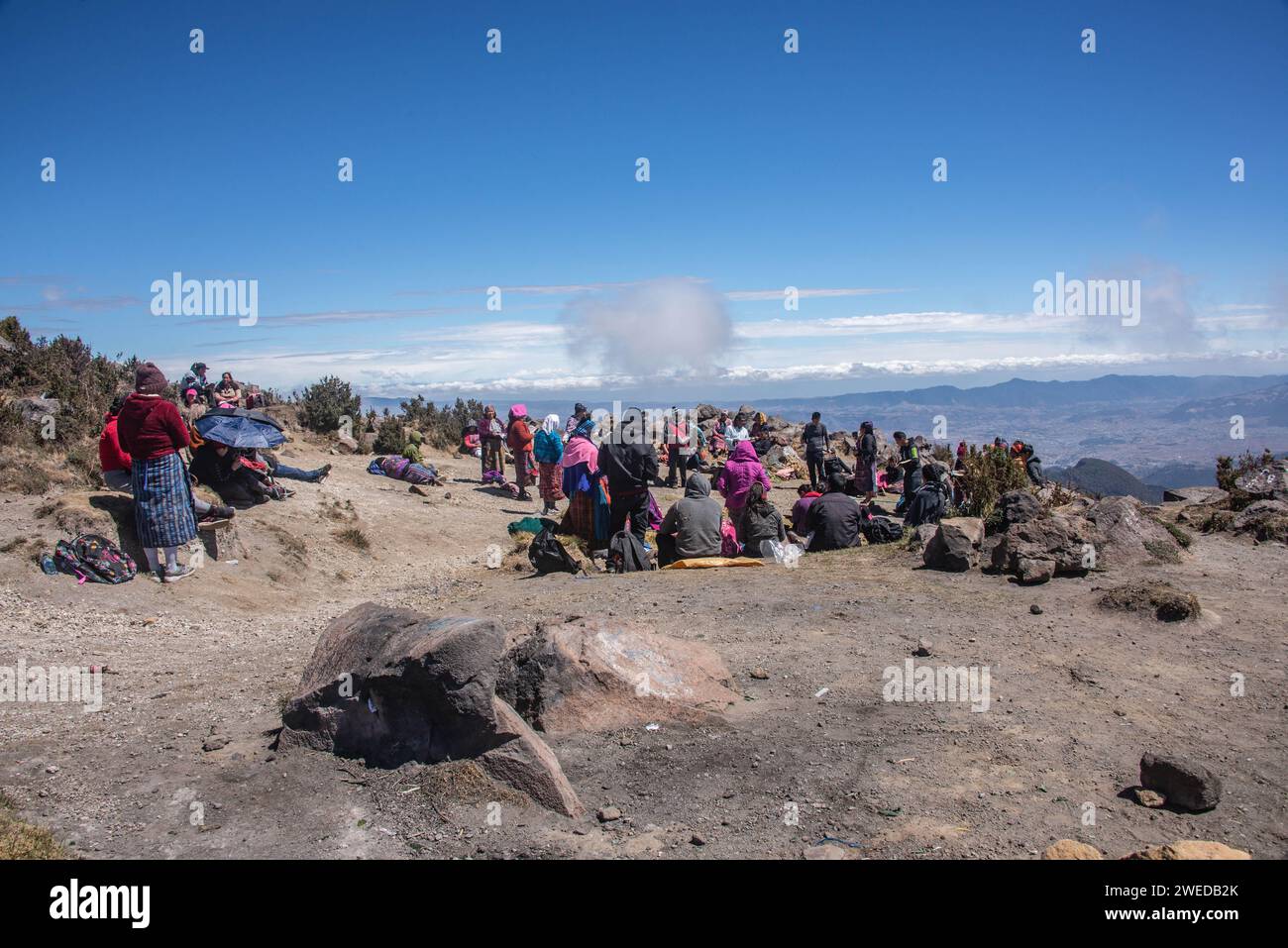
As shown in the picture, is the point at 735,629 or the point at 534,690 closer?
the point at 534,690

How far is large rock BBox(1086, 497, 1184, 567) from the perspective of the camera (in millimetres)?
8922

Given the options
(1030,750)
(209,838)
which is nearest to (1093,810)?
(1030,750)

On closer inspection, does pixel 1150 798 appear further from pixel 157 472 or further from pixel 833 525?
pixel 157 472

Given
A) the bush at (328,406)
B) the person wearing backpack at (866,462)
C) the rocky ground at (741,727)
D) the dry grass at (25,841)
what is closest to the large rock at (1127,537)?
the rocky ground at (741,727)

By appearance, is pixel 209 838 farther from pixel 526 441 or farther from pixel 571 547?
pixel 526 441

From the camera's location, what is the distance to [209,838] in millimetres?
4004

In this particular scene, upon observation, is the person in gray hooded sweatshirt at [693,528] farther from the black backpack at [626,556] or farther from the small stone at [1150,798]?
the small stone at [1150,798]

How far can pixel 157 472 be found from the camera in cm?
838

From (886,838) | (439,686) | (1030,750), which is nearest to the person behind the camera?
(886,838)

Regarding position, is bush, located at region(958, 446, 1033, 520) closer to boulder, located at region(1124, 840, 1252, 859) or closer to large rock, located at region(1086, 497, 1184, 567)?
large rock, located at region(1086, 497, 1184, 567)

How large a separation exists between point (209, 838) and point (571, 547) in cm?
722

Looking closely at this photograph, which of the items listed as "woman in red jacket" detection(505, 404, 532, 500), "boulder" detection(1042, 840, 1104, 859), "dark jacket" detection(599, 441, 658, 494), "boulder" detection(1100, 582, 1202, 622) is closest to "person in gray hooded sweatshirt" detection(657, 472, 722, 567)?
"dark jacket" detection(599, 441, 658, 494)

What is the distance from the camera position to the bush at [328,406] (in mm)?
19297

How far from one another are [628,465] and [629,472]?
91 mm
